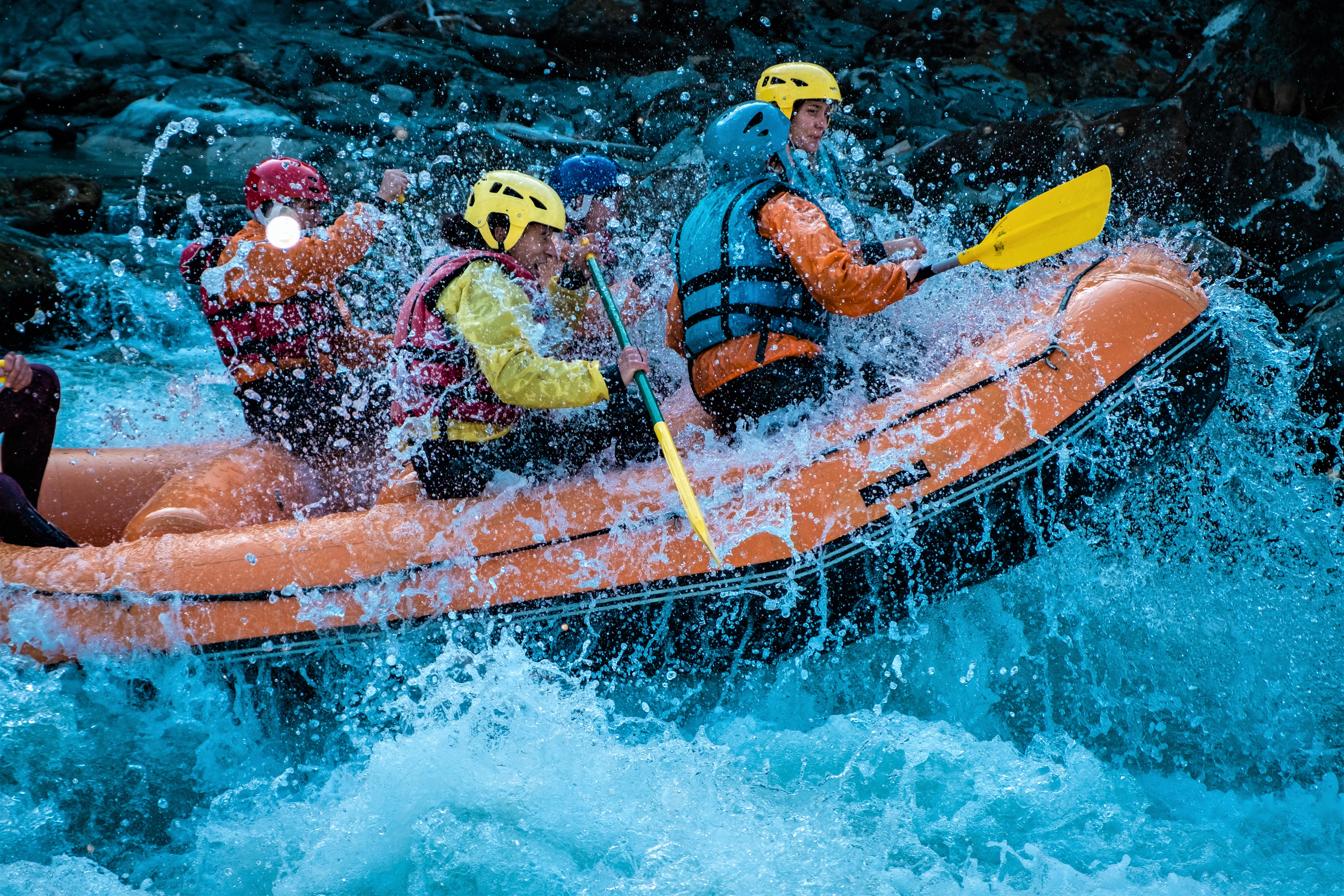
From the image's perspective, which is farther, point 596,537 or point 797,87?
point 797,87

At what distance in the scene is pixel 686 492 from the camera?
9.32 ft

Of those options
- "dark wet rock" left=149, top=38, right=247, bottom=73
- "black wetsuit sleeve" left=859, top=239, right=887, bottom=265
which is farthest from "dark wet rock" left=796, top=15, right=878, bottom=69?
"black wetsuit sleeve" left=859, top=239, right=887, bottom=265

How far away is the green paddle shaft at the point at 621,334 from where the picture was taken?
2.94m

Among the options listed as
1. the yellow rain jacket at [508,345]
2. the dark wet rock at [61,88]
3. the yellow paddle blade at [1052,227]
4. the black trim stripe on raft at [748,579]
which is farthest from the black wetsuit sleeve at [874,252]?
the dark wet rock at [61,88]

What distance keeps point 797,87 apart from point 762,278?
0.79m

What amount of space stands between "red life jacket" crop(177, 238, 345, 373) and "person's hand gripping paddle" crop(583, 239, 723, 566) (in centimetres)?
131

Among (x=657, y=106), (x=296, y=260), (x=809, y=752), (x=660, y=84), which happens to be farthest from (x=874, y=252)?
(x=660, y=84)

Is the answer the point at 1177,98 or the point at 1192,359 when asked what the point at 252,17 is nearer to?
the point at 1177,98

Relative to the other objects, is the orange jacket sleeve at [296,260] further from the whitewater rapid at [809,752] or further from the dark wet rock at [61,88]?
the dark wet rock at [61,88]

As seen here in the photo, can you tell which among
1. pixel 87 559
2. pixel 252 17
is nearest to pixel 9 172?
pixel 252 17

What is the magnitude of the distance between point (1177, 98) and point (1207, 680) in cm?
394

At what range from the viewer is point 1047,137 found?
6.45 meters

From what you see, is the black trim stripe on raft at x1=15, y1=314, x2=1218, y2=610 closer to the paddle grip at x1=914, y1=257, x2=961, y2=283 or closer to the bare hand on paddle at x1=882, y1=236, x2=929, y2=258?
the paddle grip at x1=914, y1=257, x2=961, y2=283

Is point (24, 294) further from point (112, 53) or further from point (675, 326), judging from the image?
point (675, 326)
